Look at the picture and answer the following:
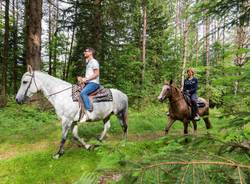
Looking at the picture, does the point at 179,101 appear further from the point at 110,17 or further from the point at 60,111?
the point at 110,17

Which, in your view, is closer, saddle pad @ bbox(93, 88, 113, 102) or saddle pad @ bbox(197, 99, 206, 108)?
saddle pad @ bbox(93, 88, 113, 102)

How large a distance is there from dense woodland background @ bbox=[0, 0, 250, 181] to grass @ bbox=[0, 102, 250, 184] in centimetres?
43

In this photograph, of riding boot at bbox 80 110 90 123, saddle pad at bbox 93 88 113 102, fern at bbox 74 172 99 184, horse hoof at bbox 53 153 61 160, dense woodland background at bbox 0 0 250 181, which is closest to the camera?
fern at bbox 74 172 99 184

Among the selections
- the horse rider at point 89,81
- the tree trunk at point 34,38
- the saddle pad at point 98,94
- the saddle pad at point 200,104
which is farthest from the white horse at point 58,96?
the tree trunk at point 34,38

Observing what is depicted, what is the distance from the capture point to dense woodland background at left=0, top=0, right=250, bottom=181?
3.33 metres

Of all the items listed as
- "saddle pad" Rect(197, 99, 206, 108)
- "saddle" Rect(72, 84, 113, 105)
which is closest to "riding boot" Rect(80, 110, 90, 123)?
"saddle" Rect(72, 84, 113, 105)

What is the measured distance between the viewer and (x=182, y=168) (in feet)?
4.61

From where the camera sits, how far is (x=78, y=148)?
6828mm

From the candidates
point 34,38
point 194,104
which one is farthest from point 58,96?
point 34,38

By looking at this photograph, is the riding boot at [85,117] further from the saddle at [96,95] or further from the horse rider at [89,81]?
the saddle at [96,95]

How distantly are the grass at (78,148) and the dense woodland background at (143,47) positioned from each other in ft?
1.40

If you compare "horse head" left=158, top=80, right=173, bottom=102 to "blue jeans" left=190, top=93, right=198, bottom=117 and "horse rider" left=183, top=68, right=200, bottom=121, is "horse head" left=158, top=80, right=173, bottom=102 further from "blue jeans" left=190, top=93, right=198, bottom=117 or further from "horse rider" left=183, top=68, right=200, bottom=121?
"blue jeans" left=190, top=93, right=198, bottom=117

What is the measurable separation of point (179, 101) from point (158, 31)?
15.9 meters

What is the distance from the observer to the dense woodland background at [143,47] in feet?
10.9
